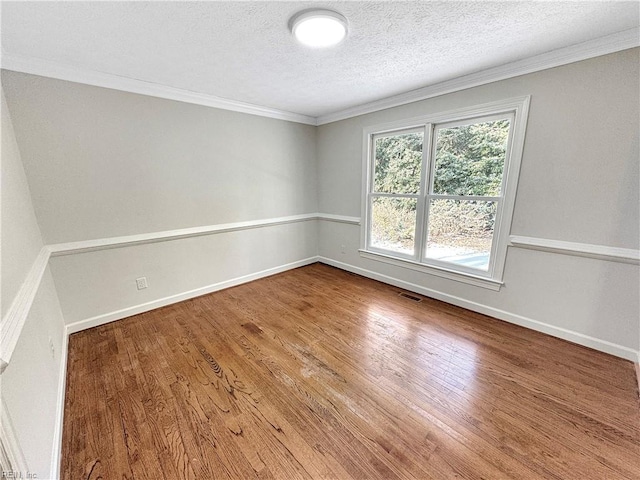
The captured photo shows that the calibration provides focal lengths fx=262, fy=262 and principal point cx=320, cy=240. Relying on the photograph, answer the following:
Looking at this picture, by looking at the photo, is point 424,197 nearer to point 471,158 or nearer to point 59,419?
point 471,158

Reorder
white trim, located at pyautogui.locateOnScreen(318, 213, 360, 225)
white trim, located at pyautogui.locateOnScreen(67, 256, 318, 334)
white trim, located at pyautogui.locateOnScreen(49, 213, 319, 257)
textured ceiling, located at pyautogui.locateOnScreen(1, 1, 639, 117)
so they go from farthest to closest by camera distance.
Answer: white trim, located at pyautogui.locateOnScreen(318, 213, 360, 225)
white trim, located at pyautogui.locateOnScreen(67, 256, 318, 334)
white trim, located at pyautogui.locateOnScreen(49, 213, 319, 257)
textured ceiling, located at pyautogui.locateOnScreen(1, 1, 639, 117)

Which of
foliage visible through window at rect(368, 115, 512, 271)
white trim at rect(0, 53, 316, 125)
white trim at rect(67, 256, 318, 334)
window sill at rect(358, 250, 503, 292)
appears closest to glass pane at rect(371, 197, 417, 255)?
foliage visible through window at rect(368, 115, 512, 271)

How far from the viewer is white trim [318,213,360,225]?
12.6ft

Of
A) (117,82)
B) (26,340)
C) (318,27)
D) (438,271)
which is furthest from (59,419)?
(438,271)

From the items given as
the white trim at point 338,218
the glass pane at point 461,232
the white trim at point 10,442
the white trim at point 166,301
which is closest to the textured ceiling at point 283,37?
the glass pane at point 461,232

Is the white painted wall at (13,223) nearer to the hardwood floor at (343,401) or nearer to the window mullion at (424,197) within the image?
the hardwood floor at (343,401)

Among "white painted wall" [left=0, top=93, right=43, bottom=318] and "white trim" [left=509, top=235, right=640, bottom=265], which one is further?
"white trim" [left=509, top=235, right=640, bottom=265]

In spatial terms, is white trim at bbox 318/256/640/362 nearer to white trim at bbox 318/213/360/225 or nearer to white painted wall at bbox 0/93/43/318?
white trim at bbox 318/213/360/225

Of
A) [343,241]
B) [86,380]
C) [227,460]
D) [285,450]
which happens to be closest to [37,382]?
[86,380]

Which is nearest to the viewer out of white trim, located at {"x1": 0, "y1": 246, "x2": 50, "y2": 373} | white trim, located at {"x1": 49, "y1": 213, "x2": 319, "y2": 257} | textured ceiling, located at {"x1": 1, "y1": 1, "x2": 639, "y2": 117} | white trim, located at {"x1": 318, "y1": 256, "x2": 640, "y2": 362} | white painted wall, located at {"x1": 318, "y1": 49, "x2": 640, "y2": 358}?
white trim, located at {"x1": 0, "y1": 246, "x2": 50, "y2": 373}

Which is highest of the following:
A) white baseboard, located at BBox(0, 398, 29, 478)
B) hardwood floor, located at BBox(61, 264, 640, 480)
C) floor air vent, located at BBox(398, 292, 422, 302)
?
white baseboard, located at BBox(0, 398, 29, 478)

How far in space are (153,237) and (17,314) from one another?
65.5 inches

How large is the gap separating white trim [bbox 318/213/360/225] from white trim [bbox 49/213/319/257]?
2.07 ft

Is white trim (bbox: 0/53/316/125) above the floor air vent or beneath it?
above
